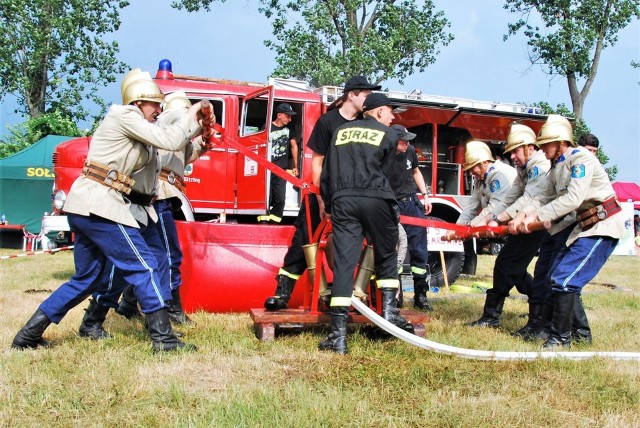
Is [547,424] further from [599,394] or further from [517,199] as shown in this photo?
[517,199]

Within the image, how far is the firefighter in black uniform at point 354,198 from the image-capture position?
15.2 feet

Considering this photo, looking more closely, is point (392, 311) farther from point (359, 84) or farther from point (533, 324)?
point (359, 84)

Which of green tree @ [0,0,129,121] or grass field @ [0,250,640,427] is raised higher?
green tree @ [0,0,129,121]

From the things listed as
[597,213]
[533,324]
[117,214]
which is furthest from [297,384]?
[533,324]

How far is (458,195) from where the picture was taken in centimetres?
1017

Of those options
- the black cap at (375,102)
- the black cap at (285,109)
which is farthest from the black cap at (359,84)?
the black cap at (285,109)

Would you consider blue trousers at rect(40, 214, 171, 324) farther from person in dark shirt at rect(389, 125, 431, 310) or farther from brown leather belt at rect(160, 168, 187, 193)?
person in dark shirt at rect(389, 125, 431, 310)

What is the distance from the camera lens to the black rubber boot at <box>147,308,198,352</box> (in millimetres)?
4383

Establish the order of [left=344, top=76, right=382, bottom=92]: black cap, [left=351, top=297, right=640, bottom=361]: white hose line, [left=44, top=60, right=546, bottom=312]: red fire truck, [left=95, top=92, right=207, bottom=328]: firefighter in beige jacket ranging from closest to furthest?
[left=351, top=297, right=640, bottom=361]: white hose line
[left=344, top=76, right=382, bottom=92]: black cap
[left=95, top=92, right=207, bottom=328]: firefighter in beige jacket
[left=44, top=60, right=546, bottom=312]: red fire truck

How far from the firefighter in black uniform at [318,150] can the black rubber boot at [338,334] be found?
2.45 ft

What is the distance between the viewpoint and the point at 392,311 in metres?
4.91

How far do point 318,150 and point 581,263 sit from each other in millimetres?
2237

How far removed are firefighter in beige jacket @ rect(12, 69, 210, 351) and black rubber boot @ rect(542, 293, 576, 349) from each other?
2.80m

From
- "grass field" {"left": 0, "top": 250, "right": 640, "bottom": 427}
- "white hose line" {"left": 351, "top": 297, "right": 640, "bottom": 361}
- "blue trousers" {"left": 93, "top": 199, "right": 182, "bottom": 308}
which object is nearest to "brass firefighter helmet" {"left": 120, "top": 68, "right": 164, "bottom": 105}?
"blue trousers" {"left": 93, "top": 199, "right": 182, "bottom": 308}
